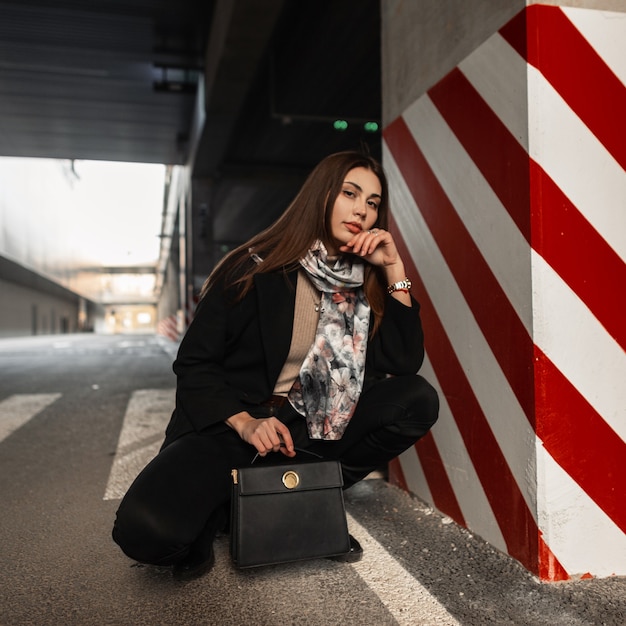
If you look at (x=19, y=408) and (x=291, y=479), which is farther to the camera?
(x=19, y=408)

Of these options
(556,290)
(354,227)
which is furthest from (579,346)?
(354,227)

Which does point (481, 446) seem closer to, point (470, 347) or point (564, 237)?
point (470, 347)

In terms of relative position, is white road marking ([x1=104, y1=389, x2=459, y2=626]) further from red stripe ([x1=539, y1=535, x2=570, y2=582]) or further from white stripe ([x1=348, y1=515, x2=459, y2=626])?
red stripe ([x1=539, y1=535, x2=570, y2=582])

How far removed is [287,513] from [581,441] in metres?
0.84

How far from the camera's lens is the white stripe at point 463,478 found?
177 cm

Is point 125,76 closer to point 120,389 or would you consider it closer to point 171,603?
point 120,389

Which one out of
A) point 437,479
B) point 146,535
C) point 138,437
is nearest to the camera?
point 146,535

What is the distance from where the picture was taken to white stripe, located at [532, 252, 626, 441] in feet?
5.08

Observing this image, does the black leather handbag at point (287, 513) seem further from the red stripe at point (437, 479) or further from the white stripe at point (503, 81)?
the white stripe at point (503, 81)

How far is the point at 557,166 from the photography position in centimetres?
156

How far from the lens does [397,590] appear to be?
1.50 m

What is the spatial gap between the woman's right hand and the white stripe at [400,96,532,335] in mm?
758

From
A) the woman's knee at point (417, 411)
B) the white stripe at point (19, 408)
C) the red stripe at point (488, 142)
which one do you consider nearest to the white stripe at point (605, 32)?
the red stripe at point (488, 142)

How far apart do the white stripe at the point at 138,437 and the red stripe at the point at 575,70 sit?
7.28ft
